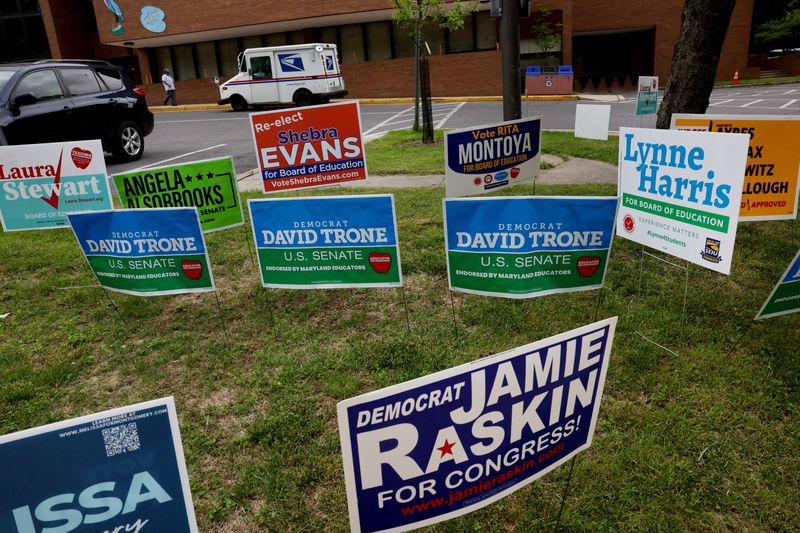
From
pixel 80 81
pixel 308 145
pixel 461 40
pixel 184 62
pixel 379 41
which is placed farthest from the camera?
pixel 184 62

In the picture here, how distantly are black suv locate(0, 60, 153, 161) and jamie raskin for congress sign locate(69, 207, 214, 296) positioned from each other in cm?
618

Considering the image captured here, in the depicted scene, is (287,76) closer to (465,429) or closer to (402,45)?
(402,45)

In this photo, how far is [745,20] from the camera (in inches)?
1095

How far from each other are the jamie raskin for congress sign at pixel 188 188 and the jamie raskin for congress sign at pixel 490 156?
2.19m

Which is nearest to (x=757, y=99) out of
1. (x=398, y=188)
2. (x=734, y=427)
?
(x=398, y=188)

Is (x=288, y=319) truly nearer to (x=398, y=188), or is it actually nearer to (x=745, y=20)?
(x=398, y=188)

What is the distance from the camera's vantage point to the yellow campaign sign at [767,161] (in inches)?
191

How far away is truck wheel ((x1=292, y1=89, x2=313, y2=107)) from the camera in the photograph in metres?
22.1

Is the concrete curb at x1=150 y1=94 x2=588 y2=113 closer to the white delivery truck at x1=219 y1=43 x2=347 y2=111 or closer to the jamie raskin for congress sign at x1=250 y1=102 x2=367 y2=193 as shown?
the white delivery truck at x1=219 y1=43 x2=347 y2=111


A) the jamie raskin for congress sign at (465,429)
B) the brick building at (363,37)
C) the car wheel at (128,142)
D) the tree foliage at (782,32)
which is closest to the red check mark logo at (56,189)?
the jamie raskin for congress sign at (465,429)

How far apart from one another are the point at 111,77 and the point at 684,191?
1100cm

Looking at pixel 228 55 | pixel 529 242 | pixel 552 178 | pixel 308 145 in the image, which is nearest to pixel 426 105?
pixel 552 178

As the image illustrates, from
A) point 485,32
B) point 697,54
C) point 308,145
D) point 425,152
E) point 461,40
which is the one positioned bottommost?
point 425,152

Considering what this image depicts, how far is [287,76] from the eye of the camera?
21.8 metres
